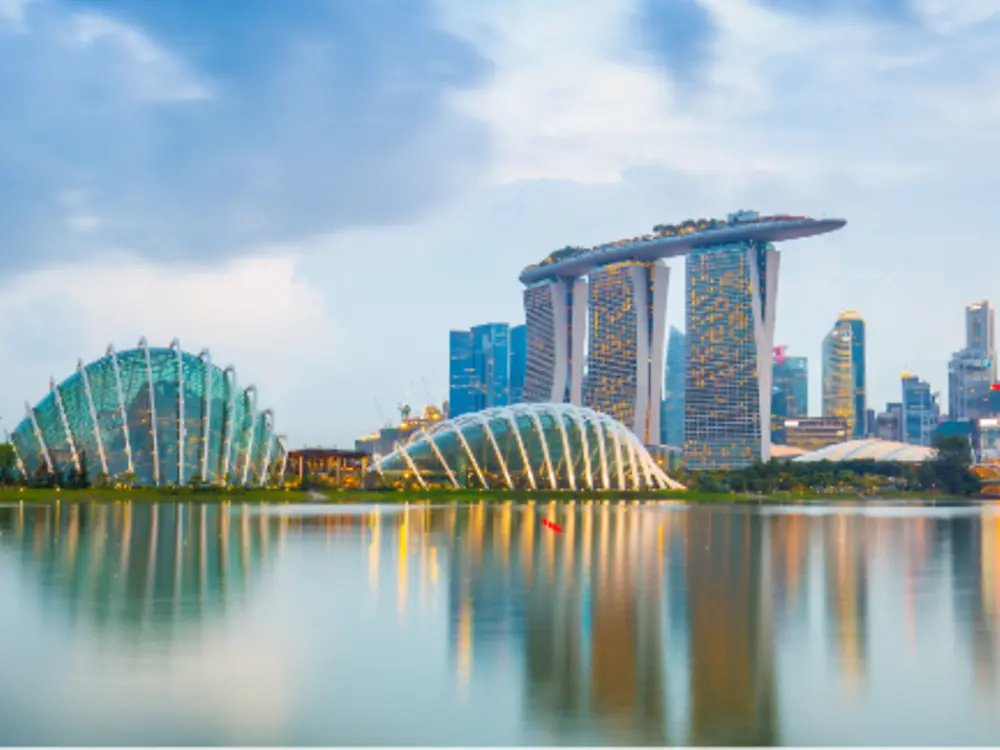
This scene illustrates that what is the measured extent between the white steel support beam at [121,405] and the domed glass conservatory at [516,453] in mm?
25522

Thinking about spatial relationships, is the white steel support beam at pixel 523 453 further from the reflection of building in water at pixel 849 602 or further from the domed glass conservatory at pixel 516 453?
the reflection of building in water at pixel 849 602

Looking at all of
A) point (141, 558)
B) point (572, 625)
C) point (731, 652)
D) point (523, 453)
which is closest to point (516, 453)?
point (523, 453)

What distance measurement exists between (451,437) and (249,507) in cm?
4351

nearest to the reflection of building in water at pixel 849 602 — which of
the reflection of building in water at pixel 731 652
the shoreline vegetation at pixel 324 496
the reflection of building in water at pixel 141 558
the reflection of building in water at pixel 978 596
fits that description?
the reflection of building in water at pixel 731 652

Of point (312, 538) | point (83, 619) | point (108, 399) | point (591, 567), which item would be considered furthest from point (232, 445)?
point (83, 619)

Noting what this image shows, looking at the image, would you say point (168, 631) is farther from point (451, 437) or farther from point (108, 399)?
point (451, 437)

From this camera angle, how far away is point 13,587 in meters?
29.3

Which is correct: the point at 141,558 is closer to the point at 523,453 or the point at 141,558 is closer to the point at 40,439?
the point at 40,439

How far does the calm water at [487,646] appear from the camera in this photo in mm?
15969

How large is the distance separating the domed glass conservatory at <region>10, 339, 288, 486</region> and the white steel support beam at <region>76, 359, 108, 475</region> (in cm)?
8

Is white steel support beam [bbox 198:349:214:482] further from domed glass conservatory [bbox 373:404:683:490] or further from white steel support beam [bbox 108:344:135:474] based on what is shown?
domed glass conservatory [bbox 373:404:683:490]

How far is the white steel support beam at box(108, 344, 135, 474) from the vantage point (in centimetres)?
10438

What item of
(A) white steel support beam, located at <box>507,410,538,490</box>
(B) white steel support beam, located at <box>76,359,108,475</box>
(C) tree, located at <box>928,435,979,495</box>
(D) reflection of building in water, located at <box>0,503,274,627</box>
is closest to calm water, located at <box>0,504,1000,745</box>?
(D) reflection of building in water, located at <box>0,503,274,627</box>

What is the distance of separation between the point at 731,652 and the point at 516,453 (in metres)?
103
